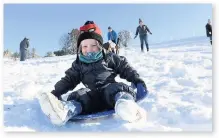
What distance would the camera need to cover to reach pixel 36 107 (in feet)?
8.63

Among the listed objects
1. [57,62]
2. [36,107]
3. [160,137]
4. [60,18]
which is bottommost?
[160,137]

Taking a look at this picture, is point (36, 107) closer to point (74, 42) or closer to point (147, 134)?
point (74, 42)

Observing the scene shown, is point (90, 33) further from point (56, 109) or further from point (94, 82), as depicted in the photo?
point (56, 109)

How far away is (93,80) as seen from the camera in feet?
8.41

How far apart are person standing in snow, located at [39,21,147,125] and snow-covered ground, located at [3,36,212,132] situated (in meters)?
0.14

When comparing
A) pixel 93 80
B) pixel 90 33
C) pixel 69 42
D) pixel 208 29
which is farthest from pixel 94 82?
pixel 208 29

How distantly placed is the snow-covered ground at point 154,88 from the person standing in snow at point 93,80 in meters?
0.14

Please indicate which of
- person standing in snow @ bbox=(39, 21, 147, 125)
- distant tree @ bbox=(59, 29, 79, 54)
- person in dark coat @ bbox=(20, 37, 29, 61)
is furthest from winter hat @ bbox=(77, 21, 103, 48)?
person in dark coat @ bbox=(20, 37, 29, 61)

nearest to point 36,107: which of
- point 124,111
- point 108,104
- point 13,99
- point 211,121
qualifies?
point 13,99

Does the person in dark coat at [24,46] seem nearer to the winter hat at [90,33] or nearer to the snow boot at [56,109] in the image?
the winter hat at [90,33]

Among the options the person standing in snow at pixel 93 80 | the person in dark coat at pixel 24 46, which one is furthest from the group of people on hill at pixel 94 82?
the person in dark coat at pixel 24 46

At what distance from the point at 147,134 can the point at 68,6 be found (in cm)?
116

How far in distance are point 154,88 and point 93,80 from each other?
1.82 feet

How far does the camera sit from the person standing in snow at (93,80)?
2.27m
